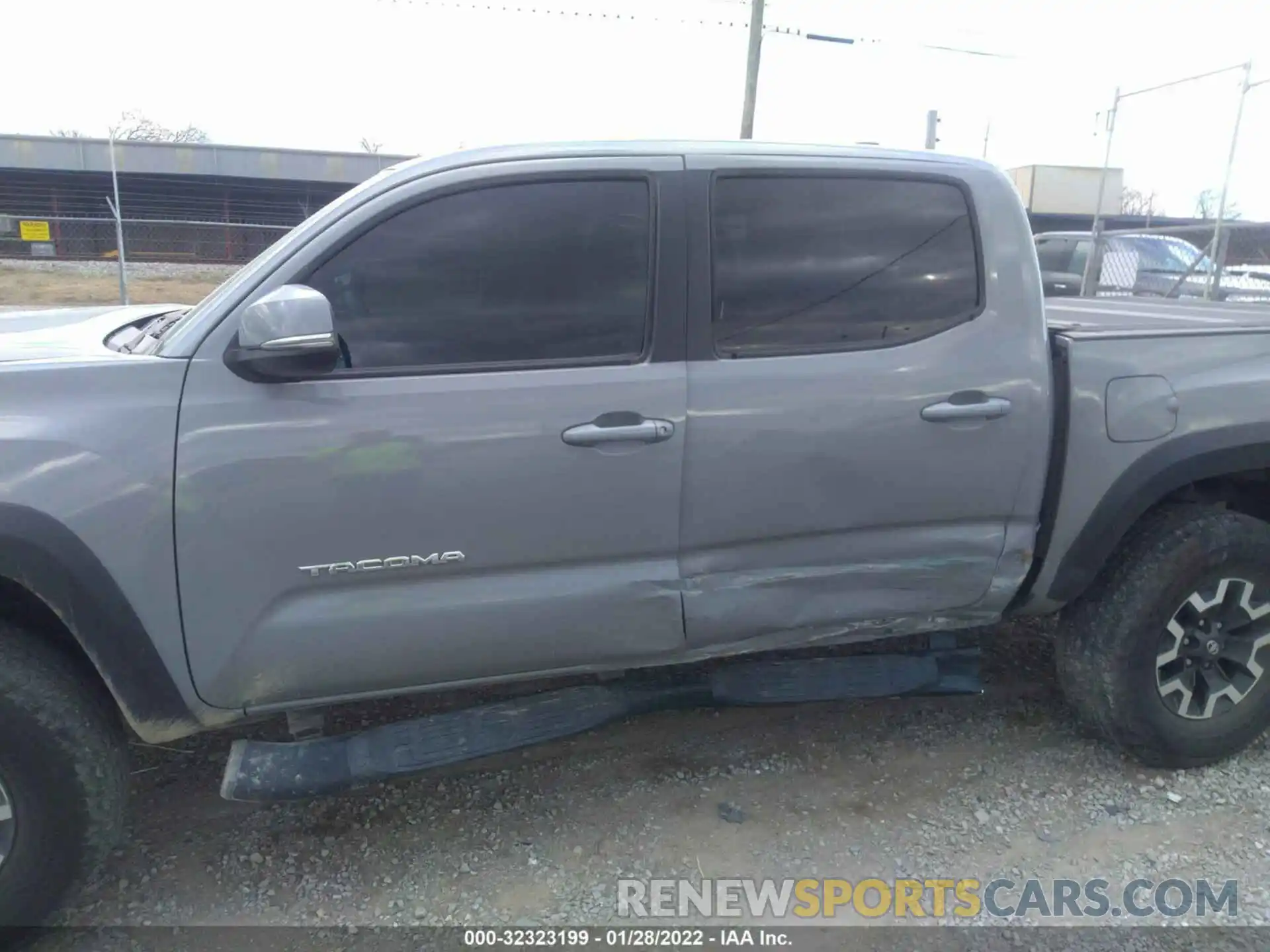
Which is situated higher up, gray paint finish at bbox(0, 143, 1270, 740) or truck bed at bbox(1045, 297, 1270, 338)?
truck bed at bbox(1045, 297, 1270, 338)

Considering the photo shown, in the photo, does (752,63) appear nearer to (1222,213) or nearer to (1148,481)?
(1222,213)

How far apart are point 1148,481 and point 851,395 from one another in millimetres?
1069

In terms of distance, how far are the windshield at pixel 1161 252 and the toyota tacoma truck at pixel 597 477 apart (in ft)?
30.7

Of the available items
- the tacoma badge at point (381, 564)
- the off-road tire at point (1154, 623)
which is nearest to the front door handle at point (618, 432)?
the tacoma badge at point (381, 564)

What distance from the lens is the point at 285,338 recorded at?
7.60 feet

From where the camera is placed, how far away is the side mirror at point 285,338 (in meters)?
2.31

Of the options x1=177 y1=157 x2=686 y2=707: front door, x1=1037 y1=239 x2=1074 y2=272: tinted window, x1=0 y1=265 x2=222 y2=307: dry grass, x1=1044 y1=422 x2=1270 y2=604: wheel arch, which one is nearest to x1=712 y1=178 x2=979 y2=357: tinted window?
x1=177 y1=157 x2=686 y2=707: front door

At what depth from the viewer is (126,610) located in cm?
232

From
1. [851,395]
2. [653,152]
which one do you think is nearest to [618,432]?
[851,395]

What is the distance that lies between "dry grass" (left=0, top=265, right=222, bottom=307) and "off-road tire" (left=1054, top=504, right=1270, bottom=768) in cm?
1486

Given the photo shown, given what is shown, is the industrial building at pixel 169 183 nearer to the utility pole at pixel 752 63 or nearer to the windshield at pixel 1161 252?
the utility pole at pixel 752 63

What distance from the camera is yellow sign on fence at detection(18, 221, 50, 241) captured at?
62.6 ft

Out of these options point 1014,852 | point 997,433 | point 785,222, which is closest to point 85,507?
point 785,222

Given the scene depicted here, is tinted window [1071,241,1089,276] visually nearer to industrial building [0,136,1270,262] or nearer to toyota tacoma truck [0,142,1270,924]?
industrial building [0,136,1270,262]
